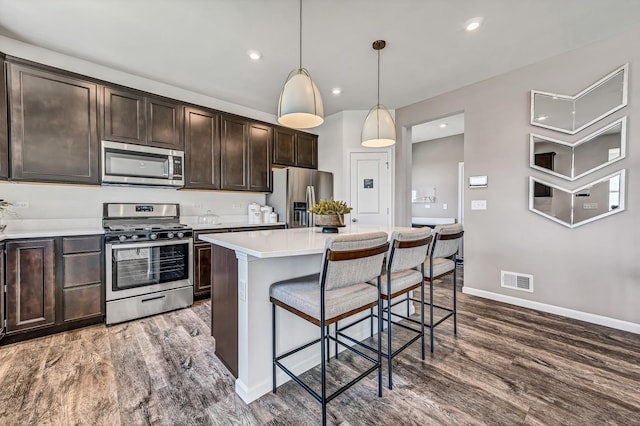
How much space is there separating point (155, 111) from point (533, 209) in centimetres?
466

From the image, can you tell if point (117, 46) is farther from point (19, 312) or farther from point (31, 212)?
point (19, 312)

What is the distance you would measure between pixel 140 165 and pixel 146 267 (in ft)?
3.95

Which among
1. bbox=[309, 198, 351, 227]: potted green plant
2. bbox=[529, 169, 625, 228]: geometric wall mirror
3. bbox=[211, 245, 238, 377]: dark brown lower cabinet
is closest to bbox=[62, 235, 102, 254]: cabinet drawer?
bbox=[211, 245, 238, 377]: dark brown lower cabinet

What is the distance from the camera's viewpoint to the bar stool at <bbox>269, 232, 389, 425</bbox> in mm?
1358

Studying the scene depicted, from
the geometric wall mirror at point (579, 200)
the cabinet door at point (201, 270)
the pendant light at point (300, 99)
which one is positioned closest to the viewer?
the pendant light at point (300, 99)

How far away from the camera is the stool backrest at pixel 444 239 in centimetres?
220

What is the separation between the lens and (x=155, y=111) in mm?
3295

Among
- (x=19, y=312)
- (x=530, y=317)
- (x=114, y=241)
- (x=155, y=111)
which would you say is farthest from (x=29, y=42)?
(x=530, y=317)

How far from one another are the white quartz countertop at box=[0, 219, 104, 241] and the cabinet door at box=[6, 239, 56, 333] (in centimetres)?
7

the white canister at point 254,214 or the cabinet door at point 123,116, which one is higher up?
the cabinet door at point 123,116

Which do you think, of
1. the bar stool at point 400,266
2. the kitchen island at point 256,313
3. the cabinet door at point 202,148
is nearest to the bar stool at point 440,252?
the bar stool at point 400,266

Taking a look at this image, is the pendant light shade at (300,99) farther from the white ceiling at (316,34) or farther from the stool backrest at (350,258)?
the stool backrest at (350,258)

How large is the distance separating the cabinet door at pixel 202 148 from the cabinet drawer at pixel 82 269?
4.32ft

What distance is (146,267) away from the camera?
2.94 metres
